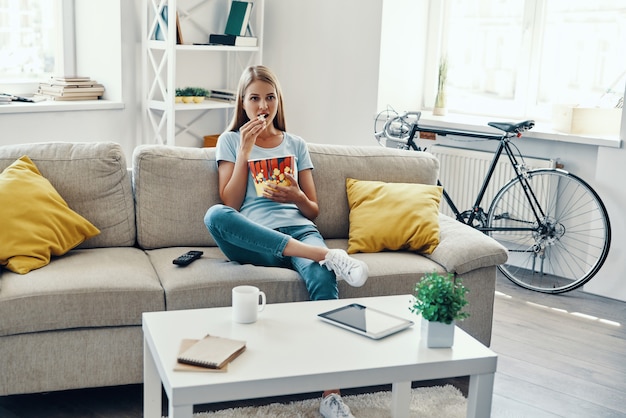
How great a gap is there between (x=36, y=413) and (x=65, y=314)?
356mm

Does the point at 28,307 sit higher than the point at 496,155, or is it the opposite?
the point at 496,155

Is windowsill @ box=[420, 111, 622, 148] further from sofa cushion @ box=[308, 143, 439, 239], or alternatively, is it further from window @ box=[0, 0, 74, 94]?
window @ box=[0, 0, 74, 94]

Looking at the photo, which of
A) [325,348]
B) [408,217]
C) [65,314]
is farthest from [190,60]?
[325,348]

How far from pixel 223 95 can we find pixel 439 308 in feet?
11.2

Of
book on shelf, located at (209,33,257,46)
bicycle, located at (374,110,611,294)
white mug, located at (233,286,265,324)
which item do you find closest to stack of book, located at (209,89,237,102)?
book on shelf, located at (209,33,257,46)

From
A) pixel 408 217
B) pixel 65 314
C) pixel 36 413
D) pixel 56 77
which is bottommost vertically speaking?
pixel 36 413

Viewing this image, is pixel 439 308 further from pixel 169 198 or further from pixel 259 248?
pixel 169 198

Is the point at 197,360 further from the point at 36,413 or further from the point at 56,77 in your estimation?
the point at 56,77

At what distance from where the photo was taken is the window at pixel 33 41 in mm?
4621

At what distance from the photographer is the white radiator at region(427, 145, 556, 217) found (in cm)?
431

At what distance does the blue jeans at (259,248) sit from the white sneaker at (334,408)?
Result: 343 millimetres

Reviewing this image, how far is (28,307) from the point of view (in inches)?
94.5

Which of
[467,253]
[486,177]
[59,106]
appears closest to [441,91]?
[486,177]

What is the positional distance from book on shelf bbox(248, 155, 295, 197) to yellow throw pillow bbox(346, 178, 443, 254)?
331mm
